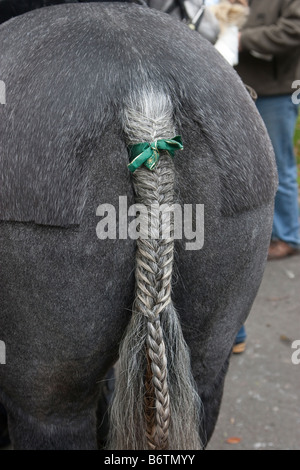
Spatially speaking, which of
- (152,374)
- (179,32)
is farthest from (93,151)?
(152,374)

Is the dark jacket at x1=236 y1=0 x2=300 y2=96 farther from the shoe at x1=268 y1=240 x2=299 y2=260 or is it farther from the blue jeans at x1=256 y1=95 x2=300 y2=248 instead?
the shoe at x1=268 y1=240 x2=299 y2=260

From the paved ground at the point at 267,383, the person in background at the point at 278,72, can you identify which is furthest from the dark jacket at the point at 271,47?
the paved ground at the point at 267,383

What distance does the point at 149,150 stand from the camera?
944 millimetres

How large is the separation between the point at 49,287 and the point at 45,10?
0.51m

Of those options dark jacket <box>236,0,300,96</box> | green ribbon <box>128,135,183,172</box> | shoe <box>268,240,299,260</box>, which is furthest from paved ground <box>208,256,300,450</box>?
green ribbon <box>128,135,183,172</box>

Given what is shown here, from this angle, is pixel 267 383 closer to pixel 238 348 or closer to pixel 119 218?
pixel 238 348

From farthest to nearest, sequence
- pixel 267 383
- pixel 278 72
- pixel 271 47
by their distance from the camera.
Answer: pixel 278 72 < pixel 271 47 < pixel 267 383

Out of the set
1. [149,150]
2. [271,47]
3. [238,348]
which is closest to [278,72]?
[271,47]

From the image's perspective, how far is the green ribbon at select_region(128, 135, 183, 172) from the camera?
0.94 metres

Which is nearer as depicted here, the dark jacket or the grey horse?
the grey horse

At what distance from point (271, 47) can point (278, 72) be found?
18 cm

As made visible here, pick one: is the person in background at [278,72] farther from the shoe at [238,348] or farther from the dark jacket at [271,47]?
the shoe at [238,348]

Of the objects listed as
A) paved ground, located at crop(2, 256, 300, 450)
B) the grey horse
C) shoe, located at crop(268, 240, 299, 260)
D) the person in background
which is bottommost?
paved ground, located at crop(2, 256, 300, 450)

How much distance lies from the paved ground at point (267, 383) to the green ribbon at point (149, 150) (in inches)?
51.8
